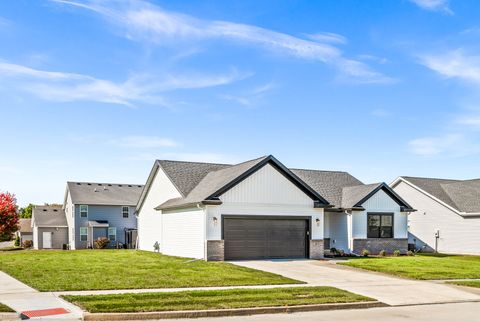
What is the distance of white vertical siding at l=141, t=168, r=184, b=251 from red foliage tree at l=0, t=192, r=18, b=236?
23099mm

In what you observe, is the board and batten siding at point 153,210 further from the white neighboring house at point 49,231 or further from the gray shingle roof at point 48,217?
the gray shingle roof at point 48,217

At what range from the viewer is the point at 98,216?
54.8 meters

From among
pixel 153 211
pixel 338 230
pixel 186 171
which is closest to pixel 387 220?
pixel 338 230

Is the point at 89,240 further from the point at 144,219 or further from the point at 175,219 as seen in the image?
the point at 175,219

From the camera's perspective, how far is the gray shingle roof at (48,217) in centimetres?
5728

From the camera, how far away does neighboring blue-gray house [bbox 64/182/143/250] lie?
53.8 metres

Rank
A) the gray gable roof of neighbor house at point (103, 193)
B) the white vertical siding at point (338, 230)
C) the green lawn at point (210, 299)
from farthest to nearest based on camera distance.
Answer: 1. the gray gable roof of neighbor house at point (103, 193)
2. the white vertical siding at point (338, 230)
3. the green lawn at point (210, 299)

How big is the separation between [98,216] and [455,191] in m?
34.1

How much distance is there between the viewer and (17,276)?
64.2 ft

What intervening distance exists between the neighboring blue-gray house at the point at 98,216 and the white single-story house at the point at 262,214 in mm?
17685

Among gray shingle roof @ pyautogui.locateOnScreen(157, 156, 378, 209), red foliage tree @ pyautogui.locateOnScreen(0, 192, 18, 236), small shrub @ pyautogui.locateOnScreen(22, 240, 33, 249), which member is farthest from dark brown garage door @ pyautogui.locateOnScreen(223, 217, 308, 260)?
small shrub @ pyautogui.locateOnScreen(22, 240, 33, 249)

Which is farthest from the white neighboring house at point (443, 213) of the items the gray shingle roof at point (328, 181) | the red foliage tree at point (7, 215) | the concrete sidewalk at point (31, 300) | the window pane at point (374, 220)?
the red foliage tree at point (7, 215)

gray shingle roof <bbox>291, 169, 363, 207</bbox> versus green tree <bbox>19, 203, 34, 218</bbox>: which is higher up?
gray shingle roof <bbox>291, 169, 363, 207</bbox>

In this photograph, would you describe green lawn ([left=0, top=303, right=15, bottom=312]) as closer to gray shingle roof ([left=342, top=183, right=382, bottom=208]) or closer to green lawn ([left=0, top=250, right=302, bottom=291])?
green lawn ([left=0, top=250, right=302, bottom=291])
